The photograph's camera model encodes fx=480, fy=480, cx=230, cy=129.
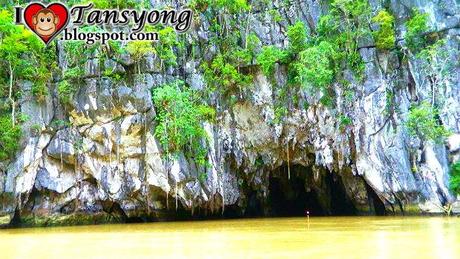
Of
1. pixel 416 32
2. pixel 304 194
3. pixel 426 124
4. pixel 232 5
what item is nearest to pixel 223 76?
pixel 232 5

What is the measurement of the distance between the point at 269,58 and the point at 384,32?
4429mm

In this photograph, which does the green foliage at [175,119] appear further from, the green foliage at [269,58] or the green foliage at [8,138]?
the green foliage at [8,138]

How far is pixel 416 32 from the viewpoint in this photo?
699 inches

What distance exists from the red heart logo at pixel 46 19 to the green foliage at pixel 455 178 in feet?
45.9

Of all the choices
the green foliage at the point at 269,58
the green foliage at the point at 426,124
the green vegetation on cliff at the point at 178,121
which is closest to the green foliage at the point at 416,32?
the green foliage at the point at 426,124

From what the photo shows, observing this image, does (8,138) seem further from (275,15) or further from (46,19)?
(275,15)

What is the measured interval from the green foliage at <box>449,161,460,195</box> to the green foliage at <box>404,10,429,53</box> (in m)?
4.52

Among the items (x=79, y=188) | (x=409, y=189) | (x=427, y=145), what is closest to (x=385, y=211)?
(x=409, y=189)

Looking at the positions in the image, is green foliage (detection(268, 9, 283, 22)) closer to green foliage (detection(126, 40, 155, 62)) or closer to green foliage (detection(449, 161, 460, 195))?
green foliage (detection(126, 40, 155, 62))

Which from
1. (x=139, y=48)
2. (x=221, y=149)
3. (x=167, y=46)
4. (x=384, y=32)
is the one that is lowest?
(x=221, y=149)

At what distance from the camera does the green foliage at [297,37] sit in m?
18.5

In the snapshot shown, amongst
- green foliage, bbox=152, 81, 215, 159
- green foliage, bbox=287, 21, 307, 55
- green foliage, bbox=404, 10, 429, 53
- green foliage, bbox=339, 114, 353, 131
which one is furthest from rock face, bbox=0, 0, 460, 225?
green foliage, bbox=287, 21, 307, 55

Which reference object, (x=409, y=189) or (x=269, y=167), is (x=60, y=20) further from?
(x=409, y=189)

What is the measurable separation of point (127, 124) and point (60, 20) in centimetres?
416
